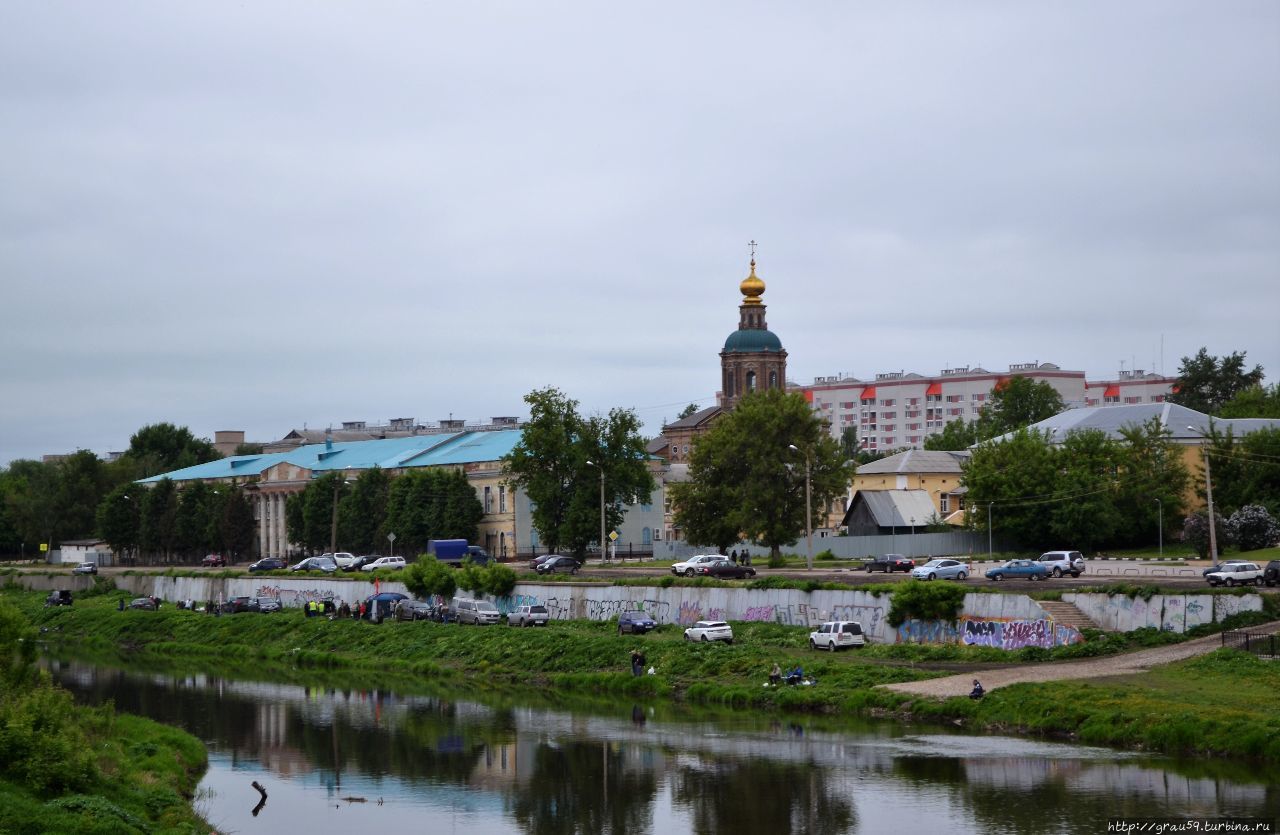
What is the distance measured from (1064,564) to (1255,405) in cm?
5814

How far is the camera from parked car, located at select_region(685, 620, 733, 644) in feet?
209

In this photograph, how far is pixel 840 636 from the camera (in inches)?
2359

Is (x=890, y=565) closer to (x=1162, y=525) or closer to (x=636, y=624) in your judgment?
(x=636, y=624)

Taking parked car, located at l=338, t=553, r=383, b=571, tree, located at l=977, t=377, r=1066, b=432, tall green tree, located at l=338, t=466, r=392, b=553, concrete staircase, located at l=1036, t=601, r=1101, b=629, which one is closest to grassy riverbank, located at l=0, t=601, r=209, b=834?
concrete staircase, located at l=1036, t=601, r=1101, b=629

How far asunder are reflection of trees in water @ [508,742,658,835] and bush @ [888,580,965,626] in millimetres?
16355

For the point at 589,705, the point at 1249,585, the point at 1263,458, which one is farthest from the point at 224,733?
the point at 1263,458

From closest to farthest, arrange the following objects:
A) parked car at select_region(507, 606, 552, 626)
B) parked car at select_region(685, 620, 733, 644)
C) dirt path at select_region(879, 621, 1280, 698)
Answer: dirt path at select_region(879, 621, 1280, 698), parked car at select_region(685, 620, 733, 644), parked car at select_region(507, 606, 552, 626)

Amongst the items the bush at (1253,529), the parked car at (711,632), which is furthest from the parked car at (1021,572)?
the bush at (1253,529)

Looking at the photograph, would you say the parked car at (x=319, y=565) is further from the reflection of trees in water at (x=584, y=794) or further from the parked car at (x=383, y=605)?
the reflection of trees in water at (x=584, y=794)

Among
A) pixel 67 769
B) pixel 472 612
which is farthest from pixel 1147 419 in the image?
pixel 67 769

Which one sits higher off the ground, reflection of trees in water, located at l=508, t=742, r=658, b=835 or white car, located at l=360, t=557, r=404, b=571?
white car, located at l=360, t=557, r=404, b=571

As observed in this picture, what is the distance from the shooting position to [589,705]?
5778cm

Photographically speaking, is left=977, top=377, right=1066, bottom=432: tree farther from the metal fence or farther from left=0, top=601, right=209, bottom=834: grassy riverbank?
left=0, top=601, right=209, bottom=834: grassy riverbank

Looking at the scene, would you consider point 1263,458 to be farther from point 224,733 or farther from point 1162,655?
point 224,733
